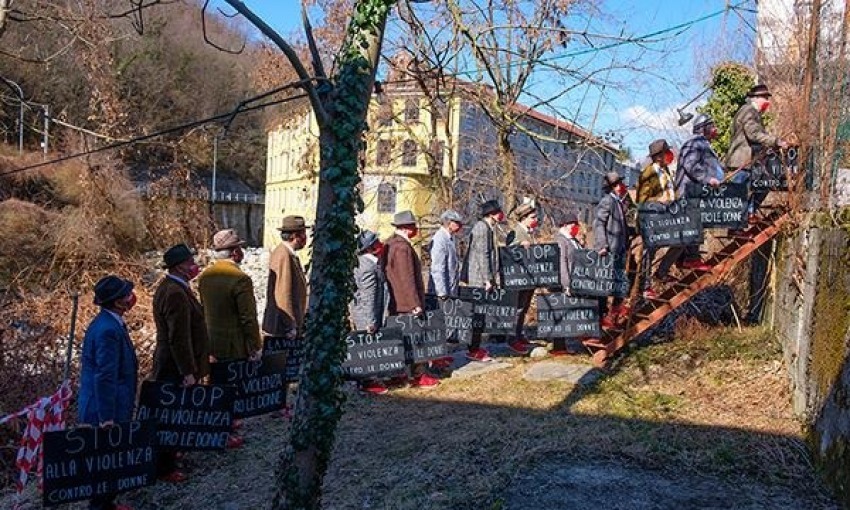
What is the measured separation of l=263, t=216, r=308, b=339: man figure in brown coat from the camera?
23.0ft

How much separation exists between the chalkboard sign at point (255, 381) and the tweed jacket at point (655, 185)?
4617 millimetres

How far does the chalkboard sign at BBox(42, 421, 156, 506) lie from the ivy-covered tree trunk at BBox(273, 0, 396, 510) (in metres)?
1.44

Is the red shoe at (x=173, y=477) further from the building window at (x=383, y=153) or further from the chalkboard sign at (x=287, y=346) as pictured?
the building window at (x=383, y=153)

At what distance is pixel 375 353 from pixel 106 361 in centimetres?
302

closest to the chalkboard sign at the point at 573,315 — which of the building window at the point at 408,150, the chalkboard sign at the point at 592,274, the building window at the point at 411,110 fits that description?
the chalkboard sign at the point at 592,274

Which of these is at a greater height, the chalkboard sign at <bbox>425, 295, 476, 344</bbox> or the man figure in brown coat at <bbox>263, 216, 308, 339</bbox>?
the man figure in brown coat at <bbox>263, 216, 308, 339</bbox>

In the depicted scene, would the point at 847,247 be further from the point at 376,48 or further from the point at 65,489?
the point at 65,489

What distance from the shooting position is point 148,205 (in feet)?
71.6

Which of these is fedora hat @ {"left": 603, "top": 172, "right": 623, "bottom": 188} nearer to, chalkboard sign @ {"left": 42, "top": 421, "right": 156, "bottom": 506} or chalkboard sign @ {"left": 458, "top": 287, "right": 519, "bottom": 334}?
chalkboard sign @ {"left": 458, "top": 287, "right": 519, "bottom": 334}

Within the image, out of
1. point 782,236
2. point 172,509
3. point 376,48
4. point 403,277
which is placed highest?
point 376,48

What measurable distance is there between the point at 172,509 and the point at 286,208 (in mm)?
46092

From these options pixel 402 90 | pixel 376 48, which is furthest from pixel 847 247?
pixel 402 90

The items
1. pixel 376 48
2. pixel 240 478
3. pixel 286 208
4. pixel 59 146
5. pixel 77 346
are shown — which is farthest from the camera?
pixel 286 208

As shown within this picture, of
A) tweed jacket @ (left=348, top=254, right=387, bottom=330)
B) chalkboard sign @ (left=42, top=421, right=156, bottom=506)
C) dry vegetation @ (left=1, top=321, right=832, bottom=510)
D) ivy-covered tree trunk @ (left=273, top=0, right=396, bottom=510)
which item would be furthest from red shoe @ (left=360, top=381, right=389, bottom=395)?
ivy-covered tree trunk @ (left=273, top=0, right=396, bottom=510)
